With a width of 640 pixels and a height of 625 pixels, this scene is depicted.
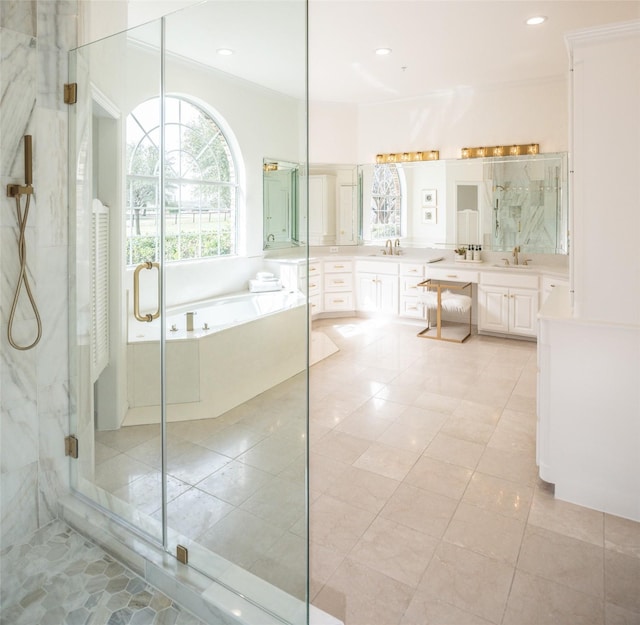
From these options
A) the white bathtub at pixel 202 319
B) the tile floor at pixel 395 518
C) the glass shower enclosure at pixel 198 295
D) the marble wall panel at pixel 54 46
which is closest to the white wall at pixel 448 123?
the tile floor at pixel 395 518

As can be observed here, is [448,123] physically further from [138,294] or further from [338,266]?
[138,294]

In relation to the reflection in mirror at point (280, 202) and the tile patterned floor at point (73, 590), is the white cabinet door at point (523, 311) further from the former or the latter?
the tile patterned floor at point (73, 590)

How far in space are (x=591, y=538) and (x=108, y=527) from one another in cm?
208

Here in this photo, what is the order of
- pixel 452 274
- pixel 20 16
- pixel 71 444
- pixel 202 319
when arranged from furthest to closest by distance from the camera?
pixel 452 274 < pixel 71 444 < pixel 20 16 < pixel 202 319

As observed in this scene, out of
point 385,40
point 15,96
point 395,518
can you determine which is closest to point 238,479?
point 395,518

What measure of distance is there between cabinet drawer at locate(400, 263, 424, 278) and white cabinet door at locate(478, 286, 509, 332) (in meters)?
0.81

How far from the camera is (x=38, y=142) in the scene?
213 cm

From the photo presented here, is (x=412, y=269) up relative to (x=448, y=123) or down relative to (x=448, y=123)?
down

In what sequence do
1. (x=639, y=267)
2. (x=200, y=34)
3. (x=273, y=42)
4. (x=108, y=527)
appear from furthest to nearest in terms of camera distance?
1. (x=639, y=267)
2. (x=108, y=527)
3. (x=200, y=34)
4. (x=273, y=42)

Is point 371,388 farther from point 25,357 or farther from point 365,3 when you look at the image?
point 365,3

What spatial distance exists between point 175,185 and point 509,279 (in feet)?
15.1

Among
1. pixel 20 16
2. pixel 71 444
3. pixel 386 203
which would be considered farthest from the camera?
pixel 386 203

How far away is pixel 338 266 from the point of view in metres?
6.77

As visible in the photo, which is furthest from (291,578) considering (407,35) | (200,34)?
(407,35)
